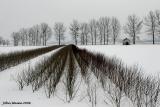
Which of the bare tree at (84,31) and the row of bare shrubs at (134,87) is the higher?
the bare tree at (84,31)

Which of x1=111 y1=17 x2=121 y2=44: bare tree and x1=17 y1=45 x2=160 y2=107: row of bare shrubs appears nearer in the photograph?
x1=17 y1=45 x2=160 y2=107: row of bare shrubs

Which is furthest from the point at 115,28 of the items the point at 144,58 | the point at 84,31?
→ the point at 144,58

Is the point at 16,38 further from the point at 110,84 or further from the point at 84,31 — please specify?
the point at 110,84

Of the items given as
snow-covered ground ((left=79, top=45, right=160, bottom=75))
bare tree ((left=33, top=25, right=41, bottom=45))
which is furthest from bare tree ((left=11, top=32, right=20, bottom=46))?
snow-covered ground ((left=79, top=45, right=160, bottom=75))

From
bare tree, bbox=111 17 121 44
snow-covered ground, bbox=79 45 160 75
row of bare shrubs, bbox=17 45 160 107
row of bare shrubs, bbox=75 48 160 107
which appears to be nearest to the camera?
row of bare shrubs, bbox=75 48 160 107

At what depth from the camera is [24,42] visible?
84.9 metres

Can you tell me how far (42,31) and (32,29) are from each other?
10.7 m

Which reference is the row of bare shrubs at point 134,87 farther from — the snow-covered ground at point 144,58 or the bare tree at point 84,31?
the bare tree at point 84,31

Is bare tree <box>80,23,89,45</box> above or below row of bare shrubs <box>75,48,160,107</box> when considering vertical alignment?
above

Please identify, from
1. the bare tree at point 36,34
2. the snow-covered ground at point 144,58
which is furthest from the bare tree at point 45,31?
the snow-covered ground at point 144,58

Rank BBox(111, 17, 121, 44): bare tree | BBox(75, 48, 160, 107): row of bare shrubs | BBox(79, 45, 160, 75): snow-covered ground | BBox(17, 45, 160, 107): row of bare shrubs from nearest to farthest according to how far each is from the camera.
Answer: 1. BBox(75, 48, 160, 107): row of bare shrubs
2. BBox(17, 45, 160, 107): row of bare shrubs
3. BBox(79, 45, 160, 75): snow-covered ground
4. BBox(111, 17, 121, 44): bare tree

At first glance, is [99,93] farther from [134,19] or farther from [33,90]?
[134,19]

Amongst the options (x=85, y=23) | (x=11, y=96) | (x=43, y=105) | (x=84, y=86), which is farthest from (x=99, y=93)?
(x=85, y=23)

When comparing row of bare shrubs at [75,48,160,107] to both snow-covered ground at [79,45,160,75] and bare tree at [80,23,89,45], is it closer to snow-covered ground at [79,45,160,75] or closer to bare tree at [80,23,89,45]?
snow-covered ground at [79,45,160,75]
